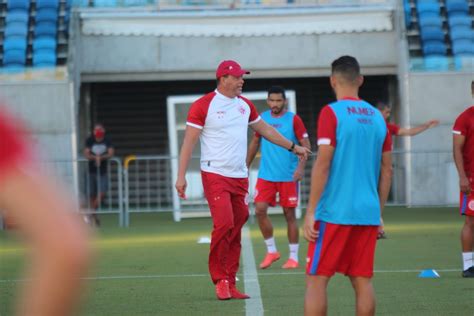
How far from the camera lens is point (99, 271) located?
12391 millimetres

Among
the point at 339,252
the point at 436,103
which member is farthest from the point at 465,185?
the point at 436,103

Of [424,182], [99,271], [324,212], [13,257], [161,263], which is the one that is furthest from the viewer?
[424,182]

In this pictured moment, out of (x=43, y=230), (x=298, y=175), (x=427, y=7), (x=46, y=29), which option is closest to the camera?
(x=43, y=230)

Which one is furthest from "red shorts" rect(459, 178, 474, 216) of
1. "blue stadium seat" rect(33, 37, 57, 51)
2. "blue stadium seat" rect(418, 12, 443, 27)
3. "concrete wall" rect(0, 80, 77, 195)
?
"blue stadium seat" rect(33, 37, 57, 51)

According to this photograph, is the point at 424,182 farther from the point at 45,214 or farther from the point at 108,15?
the point at 45,214

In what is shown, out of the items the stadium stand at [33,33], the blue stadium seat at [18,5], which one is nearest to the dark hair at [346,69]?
the stadium stand at [33,33]

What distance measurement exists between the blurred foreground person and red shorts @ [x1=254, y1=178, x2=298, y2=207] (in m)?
10.3

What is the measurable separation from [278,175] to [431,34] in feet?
45.0

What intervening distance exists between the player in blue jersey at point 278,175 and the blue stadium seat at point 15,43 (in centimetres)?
1352

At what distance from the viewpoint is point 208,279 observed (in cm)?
1120

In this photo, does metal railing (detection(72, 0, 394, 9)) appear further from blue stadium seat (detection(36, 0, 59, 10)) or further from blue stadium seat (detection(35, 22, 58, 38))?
blue stadium seat (detection(36, 0, 59, 10))

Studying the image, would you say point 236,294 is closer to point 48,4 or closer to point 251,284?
point 251,284

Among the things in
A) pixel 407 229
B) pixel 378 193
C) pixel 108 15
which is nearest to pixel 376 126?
pixel 378 193

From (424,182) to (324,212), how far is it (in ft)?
56.6
